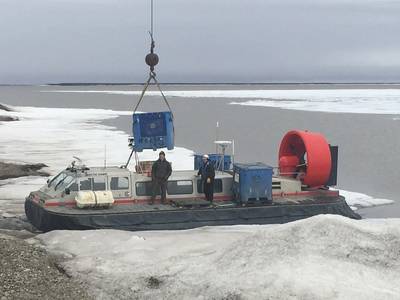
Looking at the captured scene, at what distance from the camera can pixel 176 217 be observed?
10719 millimetres

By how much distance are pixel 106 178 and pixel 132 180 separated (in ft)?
1.65

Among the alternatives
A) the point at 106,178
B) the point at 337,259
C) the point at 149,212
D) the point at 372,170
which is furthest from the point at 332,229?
the point at 372,170

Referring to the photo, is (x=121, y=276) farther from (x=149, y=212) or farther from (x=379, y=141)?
(x=379, y=141)

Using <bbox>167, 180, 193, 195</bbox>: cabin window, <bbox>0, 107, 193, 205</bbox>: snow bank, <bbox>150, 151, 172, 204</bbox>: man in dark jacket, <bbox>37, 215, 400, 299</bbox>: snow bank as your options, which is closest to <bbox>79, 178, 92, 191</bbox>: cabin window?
<bbox>150, 151, 172, 204</bbox>: man in dark jacket

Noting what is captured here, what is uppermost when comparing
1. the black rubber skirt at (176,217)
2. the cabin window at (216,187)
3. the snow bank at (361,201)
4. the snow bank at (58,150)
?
the cabin window at (216,187)

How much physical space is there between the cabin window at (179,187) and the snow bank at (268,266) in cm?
267

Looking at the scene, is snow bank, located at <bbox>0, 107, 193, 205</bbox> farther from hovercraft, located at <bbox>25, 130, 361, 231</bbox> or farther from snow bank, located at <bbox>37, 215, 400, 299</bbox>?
snow bank, located at <bbox>37, 215, 400, 299</bbox>

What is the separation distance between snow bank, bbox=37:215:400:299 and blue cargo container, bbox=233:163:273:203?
267cm

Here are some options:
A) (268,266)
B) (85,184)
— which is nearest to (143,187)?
(85,184)

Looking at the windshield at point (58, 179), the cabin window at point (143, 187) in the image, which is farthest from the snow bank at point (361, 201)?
the windshield at point (58, 179)

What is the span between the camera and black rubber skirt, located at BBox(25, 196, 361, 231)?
1018 centimetres

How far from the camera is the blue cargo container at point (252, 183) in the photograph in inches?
444

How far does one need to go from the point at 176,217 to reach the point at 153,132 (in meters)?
2.35

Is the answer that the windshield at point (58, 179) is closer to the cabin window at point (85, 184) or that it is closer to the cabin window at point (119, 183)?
the cabin window at point (85, 184)
